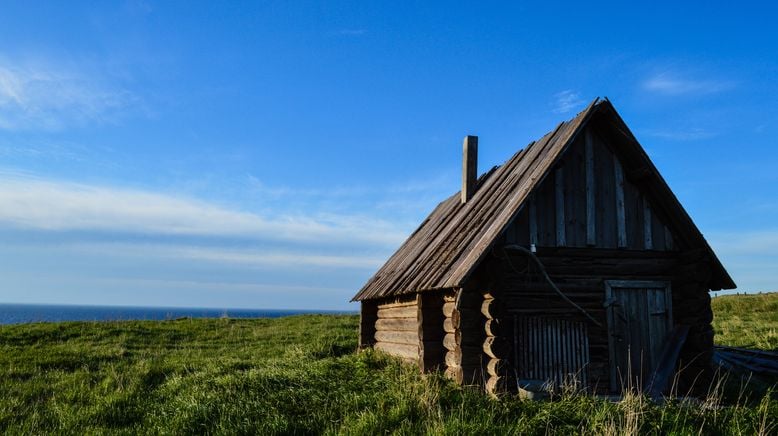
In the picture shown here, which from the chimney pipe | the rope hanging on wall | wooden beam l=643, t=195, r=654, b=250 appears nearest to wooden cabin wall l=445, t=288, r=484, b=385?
the rope hanging on wall

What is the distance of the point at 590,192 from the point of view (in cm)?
1184

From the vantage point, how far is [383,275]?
1642cm

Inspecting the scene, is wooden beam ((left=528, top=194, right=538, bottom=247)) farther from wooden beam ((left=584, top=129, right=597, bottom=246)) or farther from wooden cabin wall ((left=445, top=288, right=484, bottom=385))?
wooden cabin wall ((left=445, top=288, right=484, bottom=385))

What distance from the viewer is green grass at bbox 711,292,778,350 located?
18.6 m

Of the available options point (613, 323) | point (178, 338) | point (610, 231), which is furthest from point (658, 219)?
point (178, 338)

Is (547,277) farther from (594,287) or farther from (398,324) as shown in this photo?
(398,324)

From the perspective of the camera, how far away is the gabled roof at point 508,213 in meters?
10.5

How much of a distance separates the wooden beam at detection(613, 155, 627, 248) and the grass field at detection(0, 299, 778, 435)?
3244mm

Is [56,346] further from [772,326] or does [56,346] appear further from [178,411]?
[772,326]

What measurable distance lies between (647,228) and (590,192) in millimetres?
1418

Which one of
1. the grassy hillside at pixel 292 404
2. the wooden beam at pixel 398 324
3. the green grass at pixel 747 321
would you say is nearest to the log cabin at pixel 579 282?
the wooden beam at pixel 398 324

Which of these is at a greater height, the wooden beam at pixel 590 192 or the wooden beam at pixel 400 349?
the wooden beam at pixel 590 192

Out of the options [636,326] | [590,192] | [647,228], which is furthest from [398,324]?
A: [647,228]

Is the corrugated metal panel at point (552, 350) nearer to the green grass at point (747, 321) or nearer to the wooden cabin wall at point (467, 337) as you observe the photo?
the wooden cabin wall at point (467, 337)
